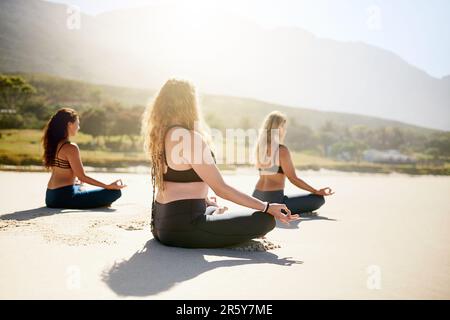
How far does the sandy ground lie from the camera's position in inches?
122

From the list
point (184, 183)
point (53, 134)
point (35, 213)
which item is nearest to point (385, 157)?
point (53, 134)

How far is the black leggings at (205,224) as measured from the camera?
161 inches

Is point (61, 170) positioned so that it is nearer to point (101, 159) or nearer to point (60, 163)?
point (60, 163)

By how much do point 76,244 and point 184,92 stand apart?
2076 millimetres

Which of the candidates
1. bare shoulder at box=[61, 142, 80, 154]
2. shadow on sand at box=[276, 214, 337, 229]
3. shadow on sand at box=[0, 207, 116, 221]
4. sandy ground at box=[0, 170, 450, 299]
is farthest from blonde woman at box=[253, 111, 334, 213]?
bare shoulder at box=[61, 142, 80, 154]

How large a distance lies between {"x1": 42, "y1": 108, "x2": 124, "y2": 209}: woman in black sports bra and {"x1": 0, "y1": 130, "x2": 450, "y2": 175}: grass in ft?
60.6

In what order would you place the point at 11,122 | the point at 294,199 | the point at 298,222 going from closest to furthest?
the point at 298,222
the point at 294,199
the point at 11,122

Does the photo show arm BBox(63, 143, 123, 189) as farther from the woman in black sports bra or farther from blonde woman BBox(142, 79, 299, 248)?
blonde woman BBox(142, 79, 299, 248)

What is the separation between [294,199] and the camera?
706 centimetres

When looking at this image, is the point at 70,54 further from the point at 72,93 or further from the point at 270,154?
the point at 270,154

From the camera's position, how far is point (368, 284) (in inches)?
130

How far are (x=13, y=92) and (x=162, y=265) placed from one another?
6630cm

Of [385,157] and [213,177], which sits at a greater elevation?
[213,177]
